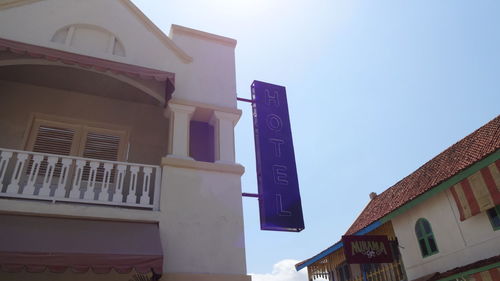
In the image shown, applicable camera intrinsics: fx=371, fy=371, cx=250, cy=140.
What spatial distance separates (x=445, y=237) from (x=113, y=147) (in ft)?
33.3

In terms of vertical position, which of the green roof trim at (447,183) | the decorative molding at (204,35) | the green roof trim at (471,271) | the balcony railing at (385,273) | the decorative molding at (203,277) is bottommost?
the decorative molding at (203,277)

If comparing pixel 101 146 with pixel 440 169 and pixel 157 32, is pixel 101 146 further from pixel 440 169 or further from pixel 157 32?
pixel 440 169

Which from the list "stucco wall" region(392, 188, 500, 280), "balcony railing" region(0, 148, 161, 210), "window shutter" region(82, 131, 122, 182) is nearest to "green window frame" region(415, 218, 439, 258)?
"stucco wall" region(392, 188, 500, 280)

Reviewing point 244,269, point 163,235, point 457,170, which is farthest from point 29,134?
point 457,170

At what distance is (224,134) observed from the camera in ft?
28.8

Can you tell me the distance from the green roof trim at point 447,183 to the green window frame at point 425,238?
2.16 feet

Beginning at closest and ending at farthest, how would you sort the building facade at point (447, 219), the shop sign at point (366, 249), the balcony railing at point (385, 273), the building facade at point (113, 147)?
the building facade at point (113, 147) < the building facade at point (447, 219) < the shop sign at point (366, 249) < the balcony railing at point (385, 273)

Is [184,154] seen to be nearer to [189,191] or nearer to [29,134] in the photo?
[189,191]

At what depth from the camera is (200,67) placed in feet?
32.0

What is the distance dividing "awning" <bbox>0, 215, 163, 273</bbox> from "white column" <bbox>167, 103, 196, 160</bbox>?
6.43 feet

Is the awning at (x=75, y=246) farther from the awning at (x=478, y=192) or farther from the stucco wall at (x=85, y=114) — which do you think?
the awning at (x=478, y=192)

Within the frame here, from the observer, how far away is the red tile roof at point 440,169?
1102cm

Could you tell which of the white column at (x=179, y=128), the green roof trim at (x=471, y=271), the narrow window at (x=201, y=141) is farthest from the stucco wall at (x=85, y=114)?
the green roof trim at (x=471, y=271)

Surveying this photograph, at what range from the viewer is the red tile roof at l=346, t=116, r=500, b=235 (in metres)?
11.0
